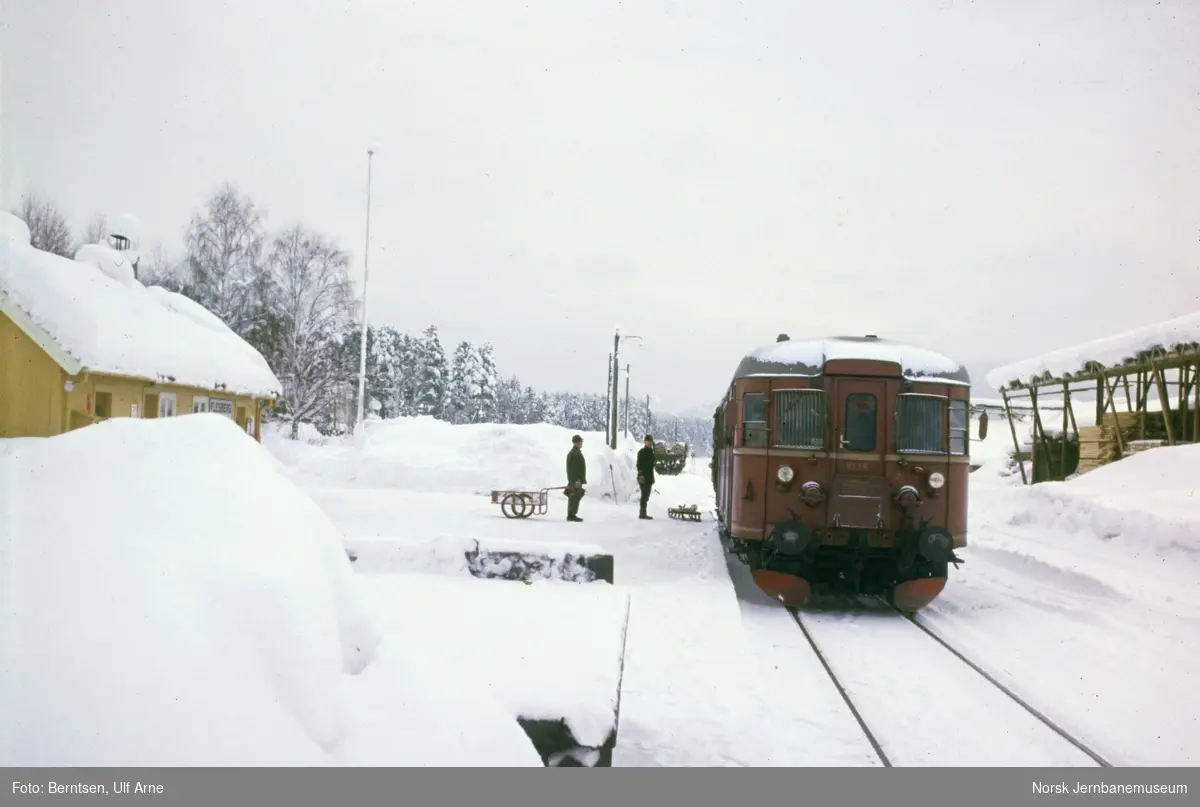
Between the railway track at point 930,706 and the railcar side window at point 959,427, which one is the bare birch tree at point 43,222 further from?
the railcar side window at point 959,427

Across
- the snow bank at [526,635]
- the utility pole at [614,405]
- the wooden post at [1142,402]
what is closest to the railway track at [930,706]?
the snow bank at [526,635]

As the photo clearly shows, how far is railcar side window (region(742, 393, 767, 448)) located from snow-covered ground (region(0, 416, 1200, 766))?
1.90 metres

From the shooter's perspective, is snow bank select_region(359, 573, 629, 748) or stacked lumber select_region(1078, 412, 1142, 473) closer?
snow bank select_region(359, 573, 629, 748)

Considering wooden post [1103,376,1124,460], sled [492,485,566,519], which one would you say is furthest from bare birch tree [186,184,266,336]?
wooden post [1103,376,1124,460]

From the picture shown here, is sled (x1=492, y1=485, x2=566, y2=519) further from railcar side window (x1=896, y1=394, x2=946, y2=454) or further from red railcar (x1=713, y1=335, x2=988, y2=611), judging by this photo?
railcar side window (x1=896, y1=394, x2=946, y2=454)

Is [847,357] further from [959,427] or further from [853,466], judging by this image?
[959,427]

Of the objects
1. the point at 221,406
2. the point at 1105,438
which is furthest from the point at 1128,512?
the point at 221,406

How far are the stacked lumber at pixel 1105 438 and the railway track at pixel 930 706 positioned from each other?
1284cm

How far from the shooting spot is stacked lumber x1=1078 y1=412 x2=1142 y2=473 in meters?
18.9

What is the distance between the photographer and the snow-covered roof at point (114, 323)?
443 cm

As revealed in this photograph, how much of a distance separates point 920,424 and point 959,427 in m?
0.66

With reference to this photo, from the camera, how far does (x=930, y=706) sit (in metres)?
6.36

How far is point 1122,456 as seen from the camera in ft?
59.9
